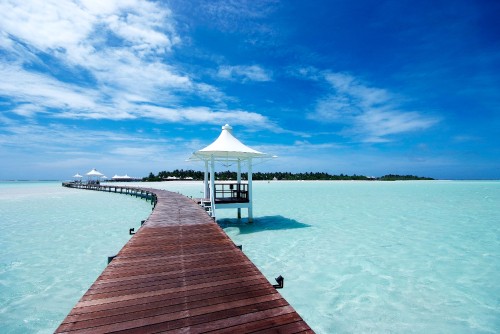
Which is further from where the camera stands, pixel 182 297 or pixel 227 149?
pixel 227 149

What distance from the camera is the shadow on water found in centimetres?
1221

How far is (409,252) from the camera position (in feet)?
29.3

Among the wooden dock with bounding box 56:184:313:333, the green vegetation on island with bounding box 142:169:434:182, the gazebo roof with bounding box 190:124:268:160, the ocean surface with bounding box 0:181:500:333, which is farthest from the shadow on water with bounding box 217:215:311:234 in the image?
the green vegetation on island with bounding box 142:169:434:182

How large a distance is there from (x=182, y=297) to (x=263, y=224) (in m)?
10.1

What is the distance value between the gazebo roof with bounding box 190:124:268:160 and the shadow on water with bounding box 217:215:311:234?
339 centimetres

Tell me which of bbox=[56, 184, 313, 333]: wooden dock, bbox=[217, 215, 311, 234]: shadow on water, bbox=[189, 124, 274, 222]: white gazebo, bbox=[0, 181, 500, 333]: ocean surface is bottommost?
bbox=[0, 181, 500, 333]: ocean surface

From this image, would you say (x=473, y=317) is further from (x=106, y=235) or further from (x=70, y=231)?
(x=70, y=231)

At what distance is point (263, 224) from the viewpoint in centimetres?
1338

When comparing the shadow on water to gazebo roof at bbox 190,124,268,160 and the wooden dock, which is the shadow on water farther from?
the wooden dock

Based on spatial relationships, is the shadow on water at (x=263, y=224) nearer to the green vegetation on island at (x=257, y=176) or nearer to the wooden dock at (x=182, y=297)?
the wooden dock at (x=182, y=297)

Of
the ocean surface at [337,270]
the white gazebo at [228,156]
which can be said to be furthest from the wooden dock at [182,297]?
the white gazebo at [228,156]

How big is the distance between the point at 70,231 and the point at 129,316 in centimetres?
1174

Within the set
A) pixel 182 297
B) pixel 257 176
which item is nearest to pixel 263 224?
pixel 182 297

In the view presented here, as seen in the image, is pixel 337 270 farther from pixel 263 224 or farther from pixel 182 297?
pixel 263 224
